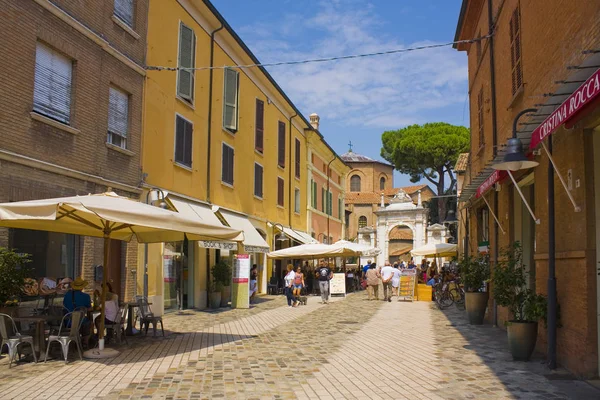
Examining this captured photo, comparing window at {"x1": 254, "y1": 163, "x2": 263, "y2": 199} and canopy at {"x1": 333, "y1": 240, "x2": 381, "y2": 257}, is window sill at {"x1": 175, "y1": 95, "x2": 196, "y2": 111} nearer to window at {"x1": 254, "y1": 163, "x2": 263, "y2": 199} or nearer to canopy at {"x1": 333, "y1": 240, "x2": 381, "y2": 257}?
window at {"x1": 254, "y1": 163, "x2": 263, "y2": 199}

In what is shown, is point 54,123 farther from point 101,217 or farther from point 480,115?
point 480,115

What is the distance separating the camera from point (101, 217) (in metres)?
8.20

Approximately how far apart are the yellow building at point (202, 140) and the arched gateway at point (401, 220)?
2420 cm

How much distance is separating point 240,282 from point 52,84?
29.0 ft

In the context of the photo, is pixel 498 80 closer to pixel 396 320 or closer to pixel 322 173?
pixel 396 320

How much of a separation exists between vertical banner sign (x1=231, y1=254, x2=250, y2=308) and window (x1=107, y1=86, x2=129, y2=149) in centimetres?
575

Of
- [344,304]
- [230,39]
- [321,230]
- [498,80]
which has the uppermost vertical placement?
[230,39]

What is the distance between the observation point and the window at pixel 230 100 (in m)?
20.4

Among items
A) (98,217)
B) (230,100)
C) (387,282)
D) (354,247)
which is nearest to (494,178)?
(98,217)

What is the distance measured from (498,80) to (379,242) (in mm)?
37736

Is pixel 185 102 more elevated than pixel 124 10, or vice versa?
pixel 124 10

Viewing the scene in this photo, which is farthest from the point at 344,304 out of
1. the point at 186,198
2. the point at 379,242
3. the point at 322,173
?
the point at 379,242

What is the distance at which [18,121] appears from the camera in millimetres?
10453

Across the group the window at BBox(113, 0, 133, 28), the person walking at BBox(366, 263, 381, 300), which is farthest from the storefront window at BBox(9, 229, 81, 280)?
the person walking at BBox(366, 263, 381, 300)
